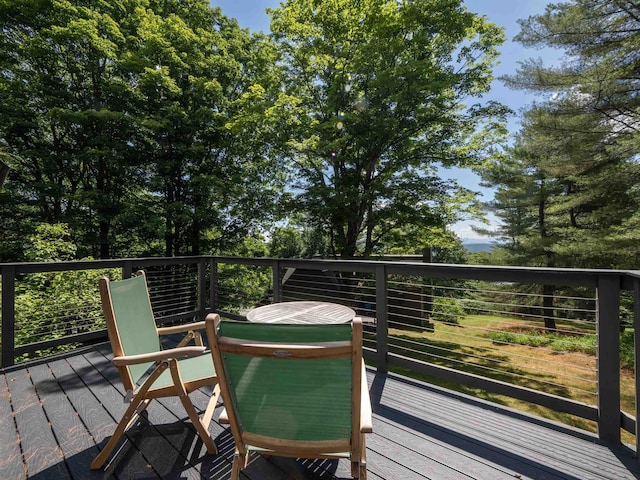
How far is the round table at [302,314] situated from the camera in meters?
2.41

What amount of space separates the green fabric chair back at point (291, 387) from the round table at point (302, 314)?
1.01 meters

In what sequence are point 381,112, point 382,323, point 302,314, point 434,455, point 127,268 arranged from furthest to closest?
point 381,112 < point 127,268 < point 382,323 < point 302,314 < point 434,455

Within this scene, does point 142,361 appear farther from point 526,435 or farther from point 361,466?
point 526,435

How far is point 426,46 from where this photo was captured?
27.1 ft

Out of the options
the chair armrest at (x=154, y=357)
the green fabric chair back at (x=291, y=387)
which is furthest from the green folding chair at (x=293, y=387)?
the chair armrest at (x=154, y=357)

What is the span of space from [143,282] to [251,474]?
1.64 metres

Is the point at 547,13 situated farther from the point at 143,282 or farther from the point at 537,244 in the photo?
the point at 143,282

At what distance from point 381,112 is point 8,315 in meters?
8.52

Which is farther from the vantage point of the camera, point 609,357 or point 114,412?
point 114,412

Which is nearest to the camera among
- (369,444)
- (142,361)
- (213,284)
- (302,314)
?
(142,361)

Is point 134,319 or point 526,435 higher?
point 134,319

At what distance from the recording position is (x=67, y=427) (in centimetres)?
214

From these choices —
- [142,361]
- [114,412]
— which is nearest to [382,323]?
[142,361]

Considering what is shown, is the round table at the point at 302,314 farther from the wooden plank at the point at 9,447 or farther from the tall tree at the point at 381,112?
the tall tree at the point at 381,112
